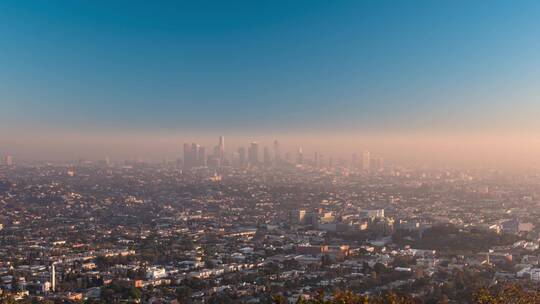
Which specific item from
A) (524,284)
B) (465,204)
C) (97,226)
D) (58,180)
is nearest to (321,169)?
(58,180)

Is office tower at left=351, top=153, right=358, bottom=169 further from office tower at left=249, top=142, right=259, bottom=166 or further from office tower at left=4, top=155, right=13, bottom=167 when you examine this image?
office tower at left=4, top=155, right=13, bottom=167

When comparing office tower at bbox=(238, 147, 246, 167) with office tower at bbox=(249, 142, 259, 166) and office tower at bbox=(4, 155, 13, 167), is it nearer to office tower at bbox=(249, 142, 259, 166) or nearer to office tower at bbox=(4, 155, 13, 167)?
office tower at bbox=(249, 142, 259, 166)

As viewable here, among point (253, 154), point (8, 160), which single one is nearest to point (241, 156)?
point (253, 154)

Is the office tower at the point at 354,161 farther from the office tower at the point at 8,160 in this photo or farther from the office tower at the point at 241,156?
the office tower at the point at 8,160

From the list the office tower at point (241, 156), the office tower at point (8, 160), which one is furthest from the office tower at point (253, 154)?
the office tower at point (8, 160)

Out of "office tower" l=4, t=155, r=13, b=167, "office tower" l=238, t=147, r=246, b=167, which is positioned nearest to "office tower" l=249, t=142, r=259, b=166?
"office tower" l=238, t=147, r=246, b=167

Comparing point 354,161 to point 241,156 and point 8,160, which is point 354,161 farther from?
point 8,160

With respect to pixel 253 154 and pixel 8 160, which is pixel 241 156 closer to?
pixel 253 154

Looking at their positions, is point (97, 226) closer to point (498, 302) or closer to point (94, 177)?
point (498, 302)
